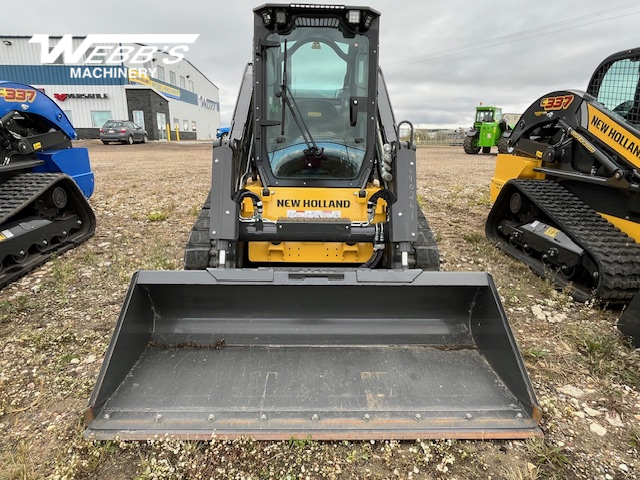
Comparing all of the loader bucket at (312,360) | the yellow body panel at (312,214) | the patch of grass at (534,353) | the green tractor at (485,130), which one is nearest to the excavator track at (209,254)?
the yellow body panel at (312,214)

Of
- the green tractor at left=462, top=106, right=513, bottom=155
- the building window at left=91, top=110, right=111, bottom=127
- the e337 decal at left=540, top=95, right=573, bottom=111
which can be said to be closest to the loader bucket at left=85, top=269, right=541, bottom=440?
the e337 decal at left=540, top=95, right=573, bottom=111

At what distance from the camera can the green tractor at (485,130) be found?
21219mm

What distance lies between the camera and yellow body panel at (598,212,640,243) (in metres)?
3.96

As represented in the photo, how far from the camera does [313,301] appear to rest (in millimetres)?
3000

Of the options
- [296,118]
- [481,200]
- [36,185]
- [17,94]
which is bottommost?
[481,200]

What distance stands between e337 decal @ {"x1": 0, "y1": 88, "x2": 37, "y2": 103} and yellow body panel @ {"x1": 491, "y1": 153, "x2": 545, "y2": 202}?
19.4 feet

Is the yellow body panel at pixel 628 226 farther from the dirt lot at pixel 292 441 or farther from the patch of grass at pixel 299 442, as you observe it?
the patch of grass at pixel 299 442

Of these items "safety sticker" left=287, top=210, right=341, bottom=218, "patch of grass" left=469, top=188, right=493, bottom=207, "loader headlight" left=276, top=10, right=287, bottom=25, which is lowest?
"patch of grass" left=469, top=188, right=493, bottom=207

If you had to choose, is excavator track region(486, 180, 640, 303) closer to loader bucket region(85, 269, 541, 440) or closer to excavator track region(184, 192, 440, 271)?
excavator track region(184, 192, 440, 271)

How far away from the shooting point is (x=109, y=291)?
4.10m

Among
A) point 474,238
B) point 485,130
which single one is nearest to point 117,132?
point 485,130

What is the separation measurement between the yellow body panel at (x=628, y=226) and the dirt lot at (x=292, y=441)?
2.70 feet

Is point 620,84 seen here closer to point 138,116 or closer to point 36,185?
point 36,185

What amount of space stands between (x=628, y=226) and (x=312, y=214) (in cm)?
297
